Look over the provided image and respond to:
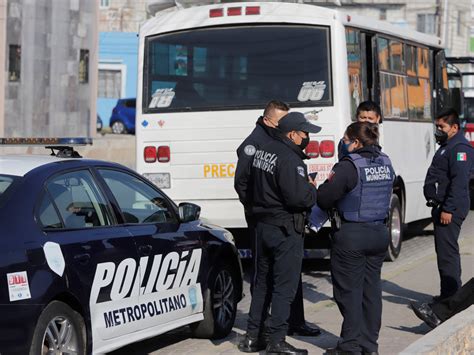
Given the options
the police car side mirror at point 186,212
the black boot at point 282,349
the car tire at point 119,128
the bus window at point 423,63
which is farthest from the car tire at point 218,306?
the car tire at point 119,128

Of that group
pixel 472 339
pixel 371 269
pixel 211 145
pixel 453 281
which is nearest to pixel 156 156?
pixel 211 145

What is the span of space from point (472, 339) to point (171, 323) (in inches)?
88.7

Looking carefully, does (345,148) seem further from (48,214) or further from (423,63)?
(423,63)

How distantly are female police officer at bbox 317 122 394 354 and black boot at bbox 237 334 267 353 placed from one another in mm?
734

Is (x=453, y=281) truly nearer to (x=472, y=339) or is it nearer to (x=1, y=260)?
(x=472, y=339)

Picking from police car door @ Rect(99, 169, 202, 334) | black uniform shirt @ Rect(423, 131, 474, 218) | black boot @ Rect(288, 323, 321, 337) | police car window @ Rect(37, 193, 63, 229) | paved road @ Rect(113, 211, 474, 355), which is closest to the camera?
police car window @ Rect(37, 193, 63, 229)

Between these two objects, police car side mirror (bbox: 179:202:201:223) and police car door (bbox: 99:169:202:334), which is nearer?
police car door (bbox: 99:169:202:334)

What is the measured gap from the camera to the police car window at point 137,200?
7.92m

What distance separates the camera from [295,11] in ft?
41.1

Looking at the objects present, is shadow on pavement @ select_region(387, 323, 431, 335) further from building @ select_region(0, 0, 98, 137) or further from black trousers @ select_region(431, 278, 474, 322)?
building @ select_region(0, 0, 98, 137)

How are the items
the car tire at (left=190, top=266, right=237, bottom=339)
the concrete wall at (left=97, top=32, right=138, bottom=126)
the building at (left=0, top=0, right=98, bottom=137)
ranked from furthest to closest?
the concrete wall at (left=97, top=32, right=138, bottom=126) < the building at (left=0, top=0, right=98, bottom=137) < the car tire at (left=190, top=266, right=237, bottom=339)

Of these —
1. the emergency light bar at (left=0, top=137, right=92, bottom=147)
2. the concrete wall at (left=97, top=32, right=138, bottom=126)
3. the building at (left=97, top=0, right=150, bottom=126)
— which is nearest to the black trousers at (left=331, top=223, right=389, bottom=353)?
the emergency light bar at (left=0, top=137, right=92, bottom=147)

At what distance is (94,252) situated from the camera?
7.21 meters

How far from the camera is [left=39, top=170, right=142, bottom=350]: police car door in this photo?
6.95 meters
